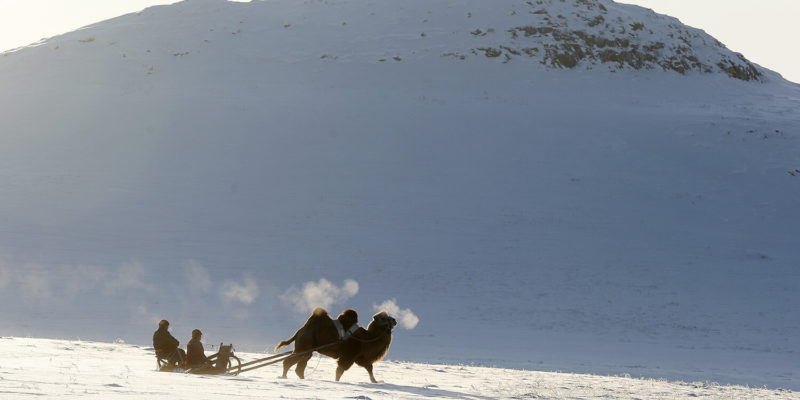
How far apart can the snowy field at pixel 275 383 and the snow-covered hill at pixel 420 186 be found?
4.24m

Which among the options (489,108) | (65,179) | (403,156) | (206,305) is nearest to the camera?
(206,305)

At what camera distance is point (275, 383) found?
11.0 metres

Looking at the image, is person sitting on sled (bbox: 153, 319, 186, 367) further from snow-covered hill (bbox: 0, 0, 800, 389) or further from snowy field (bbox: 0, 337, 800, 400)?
snow-covered hill (bbox: 0, 0, 800, 389)

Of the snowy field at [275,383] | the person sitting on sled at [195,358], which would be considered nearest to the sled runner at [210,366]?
the person sitting on sled at [195,358]

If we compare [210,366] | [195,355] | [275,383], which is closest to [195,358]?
[195,355]

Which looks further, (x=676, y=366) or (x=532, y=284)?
(x=532, y=284)

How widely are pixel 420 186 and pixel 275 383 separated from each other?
30.6 m


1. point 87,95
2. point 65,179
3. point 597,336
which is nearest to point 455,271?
point 597,336

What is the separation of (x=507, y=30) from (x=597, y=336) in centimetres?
4913

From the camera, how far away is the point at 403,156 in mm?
45500

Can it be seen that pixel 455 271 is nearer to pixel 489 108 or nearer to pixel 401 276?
pixel 401 276

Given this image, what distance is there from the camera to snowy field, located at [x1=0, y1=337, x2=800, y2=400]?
337 inches

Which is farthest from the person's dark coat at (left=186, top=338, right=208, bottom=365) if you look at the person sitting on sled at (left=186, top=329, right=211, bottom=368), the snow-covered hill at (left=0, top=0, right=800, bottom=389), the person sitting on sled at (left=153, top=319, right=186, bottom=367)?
the snow-covered hill at (left=0, top=0, right=800, bottom=389)

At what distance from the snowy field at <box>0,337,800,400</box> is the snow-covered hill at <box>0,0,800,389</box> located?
167 inches
